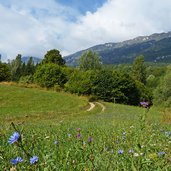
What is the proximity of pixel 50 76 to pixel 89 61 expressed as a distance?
26964 mm

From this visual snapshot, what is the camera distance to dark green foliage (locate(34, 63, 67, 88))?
229 feet

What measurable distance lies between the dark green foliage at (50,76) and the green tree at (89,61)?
2240 cm

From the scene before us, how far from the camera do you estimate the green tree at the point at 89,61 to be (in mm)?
94438

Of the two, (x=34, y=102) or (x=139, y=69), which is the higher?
(x=139, y=69)

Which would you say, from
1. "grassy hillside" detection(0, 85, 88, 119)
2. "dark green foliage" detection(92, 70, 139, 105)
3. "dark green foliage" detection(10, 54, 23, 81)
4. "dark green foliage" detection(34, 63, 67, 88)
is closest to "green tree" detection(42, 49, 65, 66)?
"dark green foliage" detection(34, 63, 67, 88)

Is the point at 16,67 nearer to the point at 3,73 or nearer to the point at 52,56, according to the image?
the point at 3,73

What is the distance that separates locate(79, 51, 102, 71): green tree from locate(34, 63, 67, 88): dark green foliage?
22.4 metres

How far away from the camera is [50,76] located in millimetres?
70125

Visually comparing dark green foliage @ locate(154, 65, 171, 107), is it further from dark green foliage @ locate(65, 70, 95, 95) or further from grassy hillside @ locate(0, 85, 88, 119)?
grassy hillside @ locate(0, 85, 88, 119)

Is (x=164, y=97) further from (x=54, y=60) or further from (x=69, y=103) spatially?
(x=69, y=103)

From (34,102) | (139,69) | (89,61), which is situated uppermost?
(89,61)

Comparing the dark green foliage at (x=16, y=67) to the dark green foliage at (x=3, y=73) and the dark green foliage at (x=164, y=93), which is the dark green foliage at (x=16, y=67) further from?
the dark green foliage at (x=164, y=93)

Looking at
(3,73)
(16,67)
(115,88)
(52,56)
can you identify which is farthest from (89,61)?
(16,67)

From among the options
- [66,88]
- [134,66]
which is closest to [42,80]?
[66,88]
